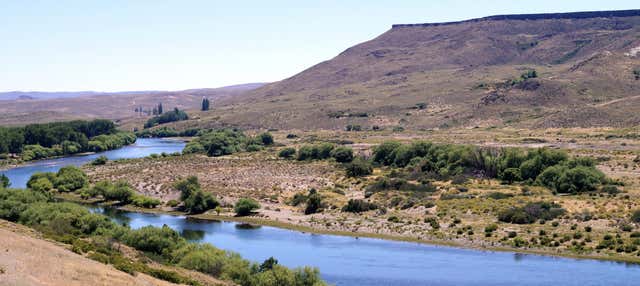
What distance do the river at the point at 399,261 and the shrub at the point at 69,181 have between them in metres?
27.4

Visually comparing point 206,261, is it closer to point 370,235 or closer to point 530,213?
point 370,235

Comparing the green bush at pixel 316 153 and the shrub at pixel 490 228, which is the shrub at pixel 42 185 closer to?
the green bush at pixel 316 153

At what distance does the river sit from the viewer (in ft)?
172

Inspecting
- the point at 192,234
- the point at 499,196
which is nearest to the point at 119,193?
the point at 192,234

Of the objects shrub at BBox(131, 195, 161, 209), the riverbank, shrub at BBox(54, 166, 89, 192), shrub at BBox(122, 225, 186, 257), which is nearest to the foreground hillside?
shrub at BBox(122, 225, 186, 257)

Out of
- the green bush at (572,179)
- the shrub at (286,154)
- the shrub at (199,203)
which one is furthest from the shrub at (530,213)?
the shrub at (286,154)

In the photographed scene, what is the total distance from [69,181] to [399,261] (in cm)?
5724

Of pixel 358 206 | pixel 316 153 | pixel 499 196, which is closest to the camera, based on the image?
pixel 358 206

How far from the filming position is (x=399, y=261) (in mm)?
58344

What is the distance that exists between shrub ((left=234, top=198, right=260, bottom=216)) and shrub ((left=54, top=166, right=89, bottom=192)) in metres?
28.5

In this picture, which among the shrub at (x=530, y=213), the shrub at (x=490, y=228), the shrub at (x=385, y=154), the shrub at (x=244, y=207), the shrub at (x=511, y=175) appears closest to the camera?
the shrub at (x=490, y=228)

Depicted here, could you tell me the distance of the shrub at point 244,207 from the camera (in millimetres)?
81188

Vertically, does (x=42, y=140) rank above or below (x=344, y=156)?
below

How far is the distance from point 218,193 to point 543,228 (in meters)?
42.3
